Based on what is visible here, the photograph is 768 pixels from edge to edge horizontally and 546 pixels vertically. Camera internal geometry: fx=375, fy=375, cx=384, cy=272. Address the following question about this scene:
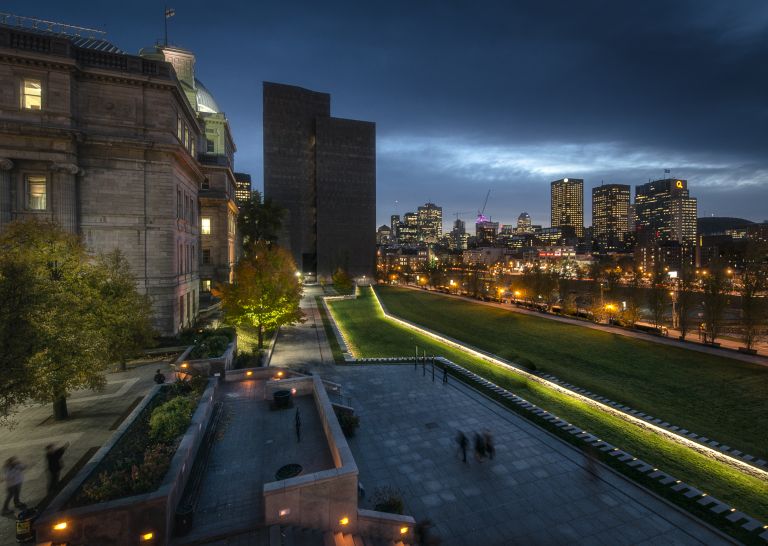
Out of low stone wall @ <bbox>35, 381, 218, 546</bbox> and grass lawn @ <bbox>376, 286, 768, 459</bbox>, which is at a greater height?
low stone wall @ <bbox>35, 381, 218, 546</bbox>

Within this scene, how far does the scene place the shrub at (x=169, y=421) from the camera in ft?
41.2

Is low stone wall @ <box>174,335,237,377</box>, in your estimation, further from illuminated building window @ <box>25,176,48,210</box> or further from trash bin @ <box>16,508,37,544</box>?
illuminated building window @ <box>25,176,48,210</box>

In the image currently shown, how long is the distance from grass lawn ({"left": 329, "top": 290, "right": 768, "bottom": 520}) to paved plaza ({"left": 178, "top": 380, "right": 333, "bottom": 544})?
11.9 m

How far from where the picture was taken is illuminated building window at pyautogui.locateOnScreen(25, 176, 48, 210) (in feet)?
86.9

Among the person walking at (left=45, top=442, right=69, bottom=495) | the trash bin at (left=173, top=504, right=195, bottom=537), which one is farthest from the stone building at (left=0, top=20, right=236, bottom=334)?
the trash bin at (left=173, top=504, right=195, bottom=537)

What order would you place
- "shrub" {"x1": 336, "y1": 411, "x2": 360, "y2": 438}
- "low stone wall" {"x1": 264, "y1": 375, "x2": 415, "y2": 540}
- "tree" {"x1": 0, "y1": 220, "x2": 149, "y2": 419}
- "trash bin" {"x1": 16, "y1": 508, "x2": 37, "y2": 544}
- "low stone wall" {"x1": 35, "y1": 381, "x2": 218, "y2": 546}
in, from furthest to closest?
"shrub" {"x1": 336, "y1": 411, "x2": 360, "y2": 438} → "tree" {"x1": 0, "y1": 220, "x2": 149, "y2": 419} → "low stone wall" {"x1": 264, "y1": 375, "x2": 415, "y2": 540} → "trash bin" {"x1": 16, "y1": 508, "x2": 37, "y2": 544} → "low stone wall" {"x1": 35, "y1": 381, "x2": 218, "y2": 546}

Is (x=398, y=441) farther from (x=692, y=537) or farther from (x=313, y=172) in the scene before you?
(x=313, y=172)

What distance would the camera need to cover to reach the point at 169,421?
12.9 meters

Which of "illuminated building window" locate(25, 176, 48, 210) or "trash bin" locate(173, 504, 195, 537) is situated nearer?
"trash bin" locate(173, 504, 195, 537)

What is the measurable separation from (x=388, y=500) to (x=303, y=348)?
2109 centimetres

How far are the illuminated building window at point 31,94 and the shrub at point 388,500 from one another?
109 feet

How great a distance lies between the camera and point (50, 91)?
26031mm

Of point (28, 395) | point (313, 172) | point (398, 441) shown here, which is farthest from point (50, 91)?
point (313, 172)

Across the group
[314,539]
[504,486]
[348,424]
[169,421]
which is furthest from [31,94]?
[504,486]
